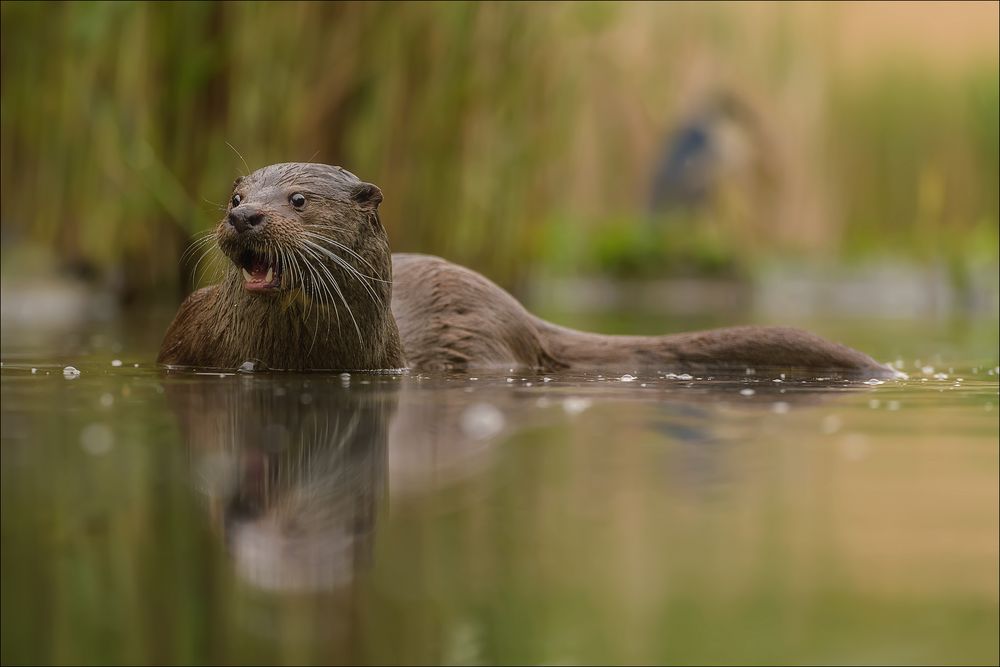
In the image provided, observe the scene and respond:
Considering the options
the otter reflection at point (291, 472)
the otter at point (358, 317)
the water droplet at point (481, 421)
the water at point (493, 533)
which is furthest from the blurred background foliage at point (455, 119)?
the water at point (493, 533)

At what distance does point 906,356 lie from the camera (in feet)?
15.8

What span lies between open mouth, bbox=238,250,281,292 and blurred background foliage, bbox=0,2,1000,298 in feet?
4.45

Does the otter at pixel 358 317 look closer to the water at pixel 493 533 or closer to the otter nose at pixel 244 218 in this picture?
the otter nose at pixel 244 218

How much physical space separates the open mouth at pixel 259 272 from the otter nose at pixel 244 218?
12 centimetres

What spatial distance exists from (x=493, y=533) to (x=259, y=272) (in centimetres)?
207

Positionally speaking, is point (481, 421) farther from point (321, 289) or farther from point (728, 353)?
point (728, 353)

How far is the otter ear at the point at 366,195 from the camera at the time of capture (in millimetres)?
3734

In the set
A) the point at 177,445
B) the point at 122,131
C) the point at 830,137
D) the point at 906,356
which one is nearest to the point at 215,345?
the point at 177,445

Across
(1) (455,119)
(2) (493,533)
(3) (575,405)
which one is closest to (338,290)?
(3) (575,405)

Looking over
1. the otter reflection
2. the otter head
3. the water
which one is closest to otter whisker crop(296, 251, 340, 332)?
the otter head

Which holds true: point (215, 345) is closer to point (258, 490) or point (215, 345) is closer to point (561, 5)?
point (258, 490)

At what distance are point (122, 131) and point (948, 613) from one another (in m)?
5.75

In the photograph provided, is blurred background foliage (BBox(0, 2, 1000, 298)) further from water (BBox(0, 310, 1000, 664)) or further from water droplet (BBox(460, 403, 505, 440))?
water (BBox(0, 310, 1000, 664))

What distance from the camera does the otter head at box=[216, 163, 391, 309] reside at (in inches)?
136
